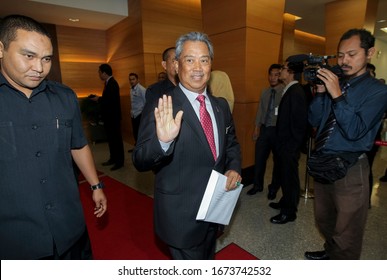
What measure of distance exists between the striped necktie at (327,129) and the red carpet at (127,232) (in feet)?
3.66

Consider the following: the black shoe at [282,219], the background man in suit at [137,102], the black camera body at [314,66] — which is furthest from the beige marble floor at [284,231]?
the background man in suit at [137,102]

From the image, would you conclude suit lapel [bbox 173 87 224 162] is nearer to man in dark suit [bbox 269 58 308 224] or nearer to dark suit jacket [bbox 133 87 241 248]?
dark suit jacket [bbox 133 87 241 248]

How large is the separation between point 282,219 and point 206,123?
1.87 m

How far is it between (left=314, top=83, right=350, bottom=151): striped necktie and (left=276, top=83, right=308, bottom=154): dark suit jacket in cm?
88

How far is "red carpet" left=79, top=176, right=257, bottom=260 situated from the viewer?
7.22ft

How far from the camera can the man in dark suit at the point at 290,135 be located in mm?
2595

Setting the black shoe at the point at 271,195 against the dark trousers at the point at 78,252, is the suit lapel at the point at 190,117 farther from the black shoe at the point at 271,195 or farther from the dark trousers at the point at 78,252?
the black shoe at the point at 271,195

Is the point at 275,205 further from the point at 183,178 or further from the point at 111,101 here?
the point at 111,101

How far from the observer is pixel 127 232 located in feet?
8.39

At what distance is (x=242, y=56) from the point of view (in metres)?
3.47

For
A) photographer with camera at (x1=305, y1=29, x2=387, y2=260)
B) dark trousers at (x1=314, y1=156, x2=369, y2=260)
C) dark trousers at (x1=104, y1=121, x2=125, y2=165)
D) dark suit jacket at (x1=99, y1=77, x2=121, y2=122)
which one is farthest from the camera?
dark trousers at (x1=104, y1=121, x2=125, y2=165)

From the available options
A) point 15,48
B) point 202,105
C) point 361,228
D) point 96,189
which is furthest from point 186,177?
point 361,228

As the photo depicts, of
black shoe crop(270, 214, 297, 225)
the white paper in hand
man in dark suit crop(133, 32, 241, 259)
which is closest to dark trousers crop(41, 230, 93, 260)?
man in dark suit crop(133, 32, 241, 259)

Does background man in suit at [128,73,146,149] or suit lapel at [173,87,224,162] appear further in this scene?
background man in suit at [128,73,146,149]
